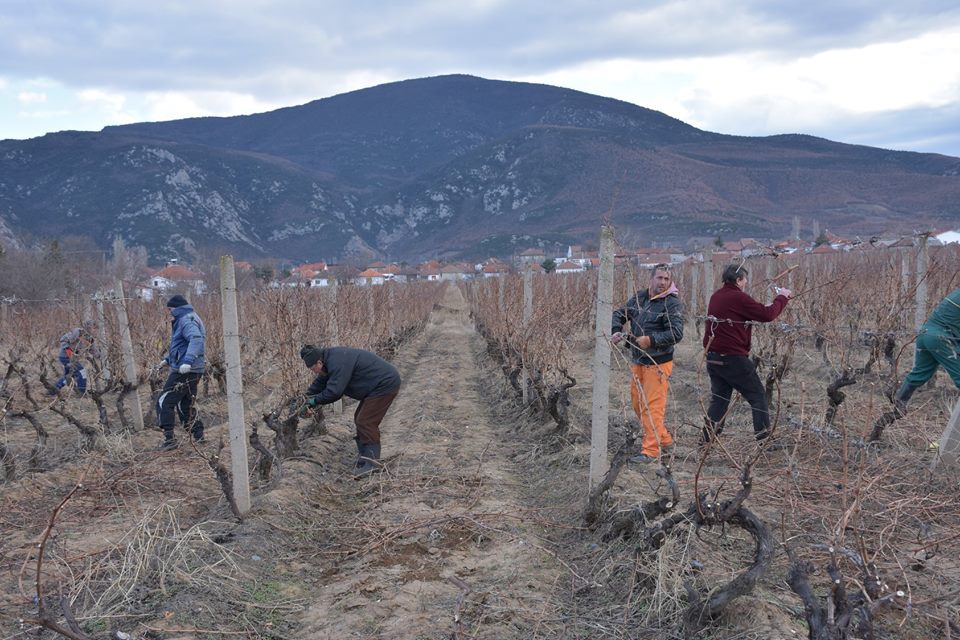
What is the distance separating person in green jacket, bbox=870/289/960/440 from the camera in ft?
15.4

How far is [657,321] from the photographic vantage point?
5.18m

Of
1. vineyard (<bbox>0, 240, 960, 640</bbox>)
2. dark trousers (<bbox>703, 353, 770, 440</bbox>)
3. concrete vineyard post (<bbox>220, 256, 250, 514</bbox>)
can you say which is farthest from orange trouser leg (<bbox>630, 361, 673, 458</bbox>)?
concrete vineyard post (<bbox>220, 256, 250, 514</bbox>)

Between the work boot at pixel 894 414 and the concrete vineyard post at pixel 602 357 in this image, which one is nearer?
the concrete vineyard post at pixel 602 357

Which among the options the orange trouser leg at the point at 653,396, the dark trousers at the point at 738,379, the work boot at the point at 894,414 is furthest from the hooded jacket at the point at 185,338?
the work boot at the point at 894,414

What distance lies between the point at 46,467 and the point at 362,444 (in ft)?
9.67

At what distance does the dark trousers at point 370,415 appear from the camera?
5852 millimetres

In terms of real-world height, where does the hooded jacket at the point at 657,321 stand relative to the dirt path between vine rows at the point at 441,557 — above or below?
above

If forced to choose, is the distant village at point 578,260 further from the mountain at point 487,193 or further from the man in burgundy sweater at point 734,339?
the mountain at point 487,193

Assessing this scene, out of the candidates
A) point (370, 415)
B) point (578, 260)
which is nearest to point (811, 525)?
point (370, 415)

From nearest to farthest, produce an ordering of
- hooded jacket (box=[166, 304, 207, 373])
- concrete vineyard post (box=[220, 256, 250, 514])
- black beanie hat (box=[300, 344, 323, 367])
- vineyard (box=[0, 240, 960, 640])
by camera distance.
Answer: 1. vineyard (box=[0, 240, 960, 640])
2. concrete vineyard post (box=[220, 256, 250, 514])
3. black beanie hat (box=[300, 344, 323, 367])
4. hooded jacket (box=[166, 304, 207, 373])

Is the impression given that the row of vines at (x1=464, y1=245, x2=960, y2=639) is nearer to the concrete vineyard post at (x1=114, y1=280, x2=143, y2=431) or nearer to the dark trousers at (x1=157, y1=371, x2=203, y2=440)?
the dark trousers at (x1=157, y1=371, x2=203, y2=440)

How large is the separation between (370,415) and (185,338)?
2009 mm

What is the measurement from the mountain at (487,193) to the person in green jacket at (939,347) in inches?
2372

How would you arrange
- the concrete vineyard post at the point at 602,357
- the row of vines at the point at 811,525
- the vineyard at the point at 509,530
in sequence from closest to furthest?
the row of vines at the point at 811,525 → the vineyard at the point at 509,530 → the concrete vineyard post at the point at 602,357
